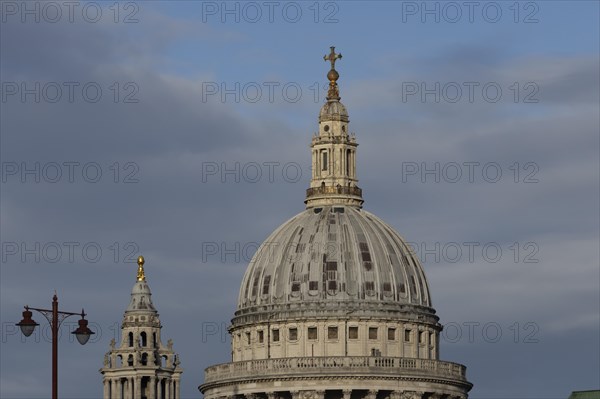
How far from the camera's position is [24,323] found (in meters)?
123

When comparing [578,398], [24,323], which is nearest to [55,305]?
[24,323]

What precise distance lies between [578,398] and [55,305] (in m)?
80.7

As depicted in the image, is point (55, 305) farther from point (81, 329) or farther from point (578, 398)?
point (578, 398)

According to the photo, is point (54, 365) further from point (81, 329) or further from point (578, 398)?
point (578, 398)

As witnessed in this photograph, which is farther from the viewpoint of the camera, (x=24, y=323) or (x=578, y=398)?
(x=578, y=398)

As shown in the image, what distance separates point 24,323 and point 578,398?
81334 millimetres

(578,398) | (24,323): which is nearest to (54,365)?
(24,323)

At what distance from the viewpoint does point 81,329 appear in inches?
4887

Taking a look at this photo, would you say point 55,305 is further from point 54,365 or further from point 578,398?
point 578,398

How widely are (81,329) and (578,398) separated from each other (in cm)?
7899

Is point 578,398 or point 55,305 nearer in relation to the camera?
point 55,305

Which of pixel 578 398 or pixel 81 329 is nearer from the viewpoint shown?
pixel 81 329

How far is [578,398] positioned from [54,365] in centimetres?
8059

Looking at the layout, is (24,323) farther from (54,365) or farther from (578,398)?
(578,398)
